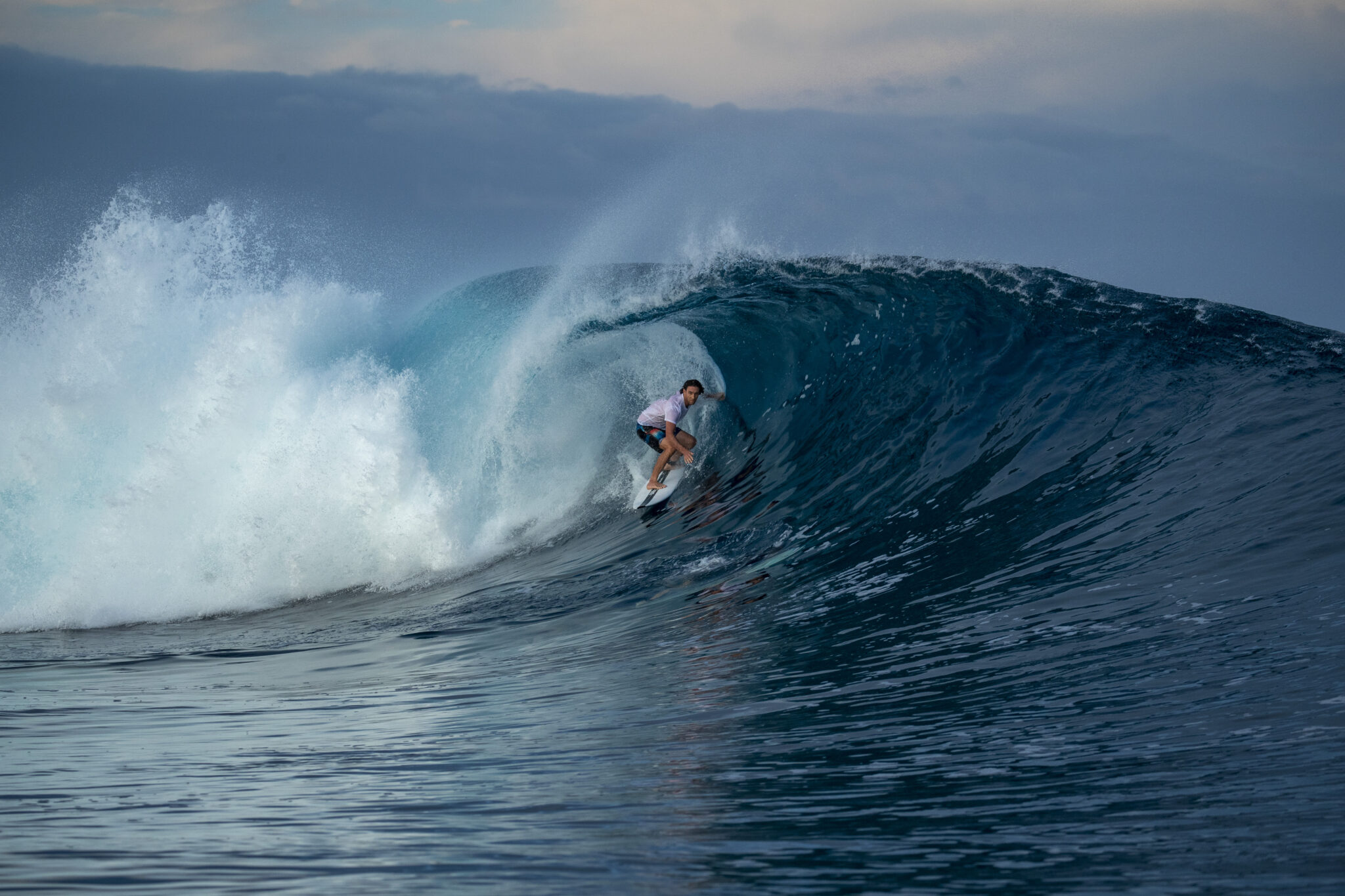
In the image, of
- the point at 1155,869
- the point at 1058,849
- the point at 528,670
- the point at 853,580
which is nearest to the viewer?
the point at 1155,869

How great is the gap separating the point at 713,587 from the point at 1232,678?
150 inches

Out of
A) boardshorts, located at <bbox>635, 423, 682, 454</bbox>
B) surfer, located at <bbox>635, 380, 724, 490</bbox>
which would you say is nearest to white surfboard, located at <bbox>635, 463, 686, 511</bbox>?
surfer, located at <bbox>635, 380, 724, 490</bbox>

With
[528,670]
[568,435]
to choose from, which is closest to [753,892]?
[528,670]

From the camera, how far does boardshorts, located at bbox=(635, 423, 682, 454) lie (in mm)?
10258

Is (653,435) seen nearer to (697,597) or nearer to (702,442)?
(702,442)

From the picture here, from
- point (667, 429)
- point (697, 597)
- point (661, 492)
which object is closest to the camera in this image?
point (697, 597)

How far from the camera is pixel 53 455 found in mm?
11250

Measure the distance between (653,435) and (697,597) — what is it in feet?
11.2

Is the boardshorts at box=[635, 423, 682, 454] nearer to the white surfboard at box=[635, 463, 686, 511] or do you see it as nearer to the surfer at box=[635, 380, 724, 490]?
the surfer at box=[635, 380, 724, 490]

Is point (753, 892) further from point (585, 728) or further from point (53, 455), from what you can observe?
point (53, 455)

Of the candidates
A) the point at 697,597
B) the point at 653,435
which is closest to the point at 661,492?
the point at 653,435

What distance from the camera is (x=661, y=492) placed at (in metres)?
10.2

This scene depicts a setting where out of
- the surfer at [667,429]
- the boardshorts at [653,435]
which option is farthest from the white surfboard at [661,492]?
the boardshorts at [653,435]

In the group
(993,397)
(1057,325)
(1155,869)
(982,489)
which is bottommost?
(1155,869)
